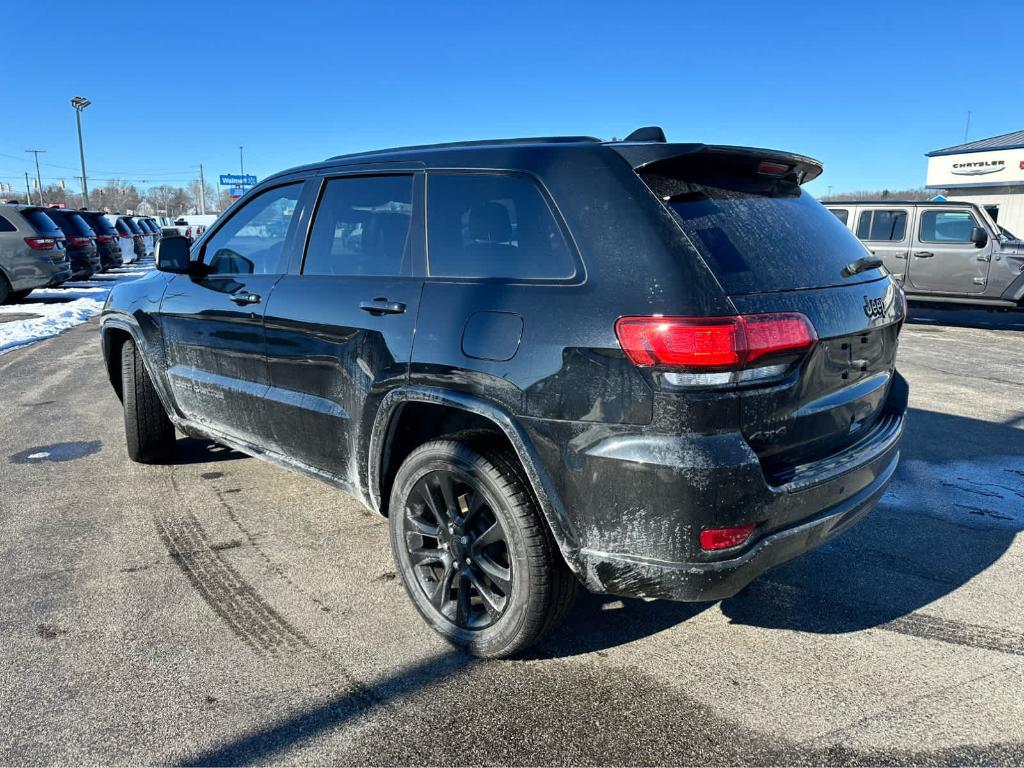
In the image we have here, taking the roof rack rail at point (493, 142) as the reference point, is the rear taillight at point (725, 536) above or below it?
below

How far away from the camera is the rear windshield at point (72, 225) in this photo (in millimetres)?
16312

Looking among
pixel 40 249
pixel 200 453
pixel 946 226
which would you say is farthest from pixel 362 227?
pixel 40 249

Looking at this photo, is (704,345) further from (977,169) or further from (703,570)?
(977,169)

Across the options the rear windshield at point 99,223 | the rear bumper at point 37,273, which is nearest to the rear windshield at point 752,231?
the rear bumper at point 37,273

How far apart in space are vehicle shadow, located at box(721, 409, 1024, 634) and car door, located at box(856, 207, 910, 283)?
7884 millimetres

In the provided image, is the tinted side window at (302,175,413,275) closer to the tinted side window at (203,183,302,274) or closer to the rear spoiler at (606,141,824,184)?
the tinted side window at (203,183,302,274)

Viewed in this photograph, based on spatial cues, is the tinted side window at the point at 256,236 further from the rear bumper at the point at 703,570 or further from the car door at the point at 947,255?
the car door at the point at 947,255

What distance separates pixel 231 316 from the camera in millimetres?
3777

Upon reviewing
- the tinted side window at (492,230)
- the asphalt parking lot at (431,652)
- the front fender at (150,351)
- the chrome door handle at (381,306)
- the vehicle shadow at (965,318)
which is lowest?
the asphalt parking lot at (431,652)

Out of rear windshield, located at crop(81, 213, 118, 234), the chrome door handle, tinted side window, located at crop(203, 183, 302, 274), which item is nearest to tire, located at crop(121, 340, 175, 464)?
tinted side window, located at crop(203, 183, 302, 274)

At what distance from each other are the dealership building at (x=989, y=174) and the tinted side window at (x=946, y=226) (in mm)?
16959

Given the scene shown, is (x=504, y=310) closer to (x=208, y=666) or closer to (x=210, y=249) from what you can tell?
(x=208, y=666)

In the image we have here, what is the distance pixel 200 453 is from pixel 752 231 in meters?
4.20

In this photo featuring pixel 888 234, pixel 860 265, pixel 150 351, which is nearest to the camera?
pixel 860 265
